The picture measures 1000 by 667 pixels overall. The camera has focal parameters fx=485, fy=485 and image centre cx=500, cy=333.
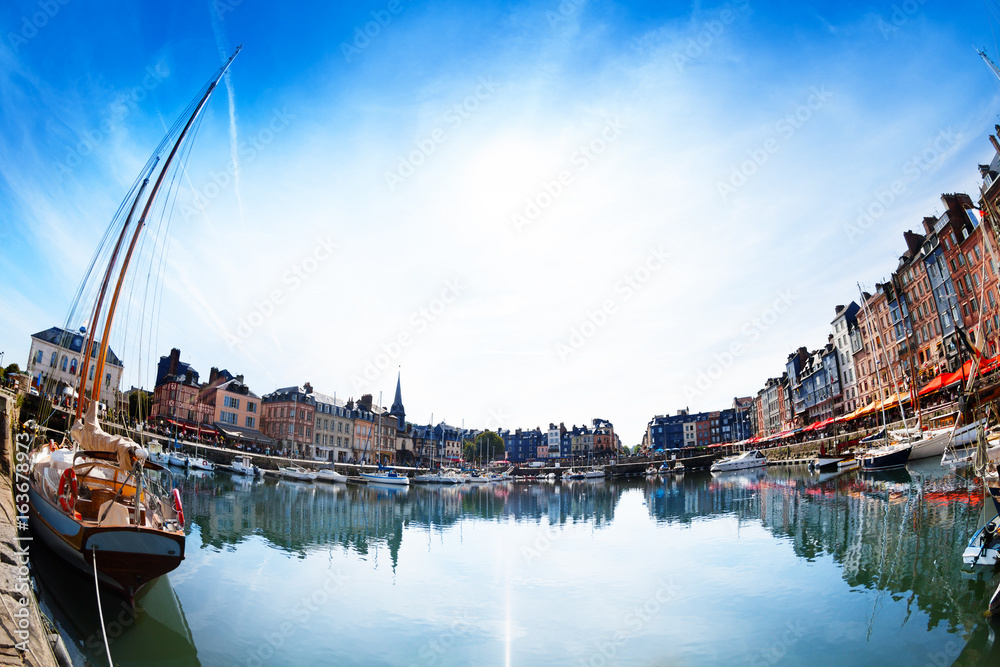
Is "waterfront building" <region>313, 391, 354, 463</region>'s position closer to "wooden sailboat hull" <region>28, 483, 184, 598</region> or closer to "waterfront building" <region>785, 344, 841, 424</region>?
"wooden sailboat hull" <region>28, 483, 184, 598</region>

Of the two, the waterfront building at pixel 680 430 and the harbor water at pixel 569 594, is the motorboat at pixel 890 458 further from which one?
the waterfront building at pixel 680 430

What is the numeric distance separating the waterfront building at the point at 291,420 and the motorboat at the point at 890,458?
81.7m

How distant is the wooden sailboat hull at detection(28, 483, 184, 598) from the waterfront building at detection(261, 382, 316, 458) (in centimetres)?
7719

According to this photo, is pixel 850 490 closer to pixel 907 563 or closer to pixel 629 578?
pixel 907 563

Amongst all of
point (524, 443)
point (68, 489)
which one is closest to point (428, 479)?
point (68, 489)

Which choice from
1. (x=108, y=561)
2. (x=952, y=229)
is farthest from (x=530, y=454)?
(x=108, y=561)

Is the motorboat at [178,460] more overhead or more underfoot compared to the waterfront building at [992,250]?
more underfoot

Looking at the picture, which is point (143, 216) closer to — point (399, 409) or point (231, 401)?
point (231, 401)

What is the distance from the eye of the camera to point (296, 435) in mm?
87312

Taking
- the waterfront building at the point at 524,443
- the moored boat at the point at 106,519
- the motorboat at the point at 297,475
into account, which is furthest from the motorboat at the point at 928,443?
the waterfront building at the point at 524,443

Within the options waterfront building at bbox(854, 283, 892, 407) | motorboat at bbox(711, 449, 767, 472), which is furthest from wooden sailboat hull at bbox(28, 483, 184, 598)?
motorboat at bbox(711, 449, 767, 472)

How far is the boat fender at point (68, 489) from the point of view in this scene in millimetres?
14212

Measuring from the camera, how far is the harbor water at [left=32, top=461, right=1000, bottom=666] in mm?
12172

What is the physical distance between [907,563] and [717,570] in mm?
6365
